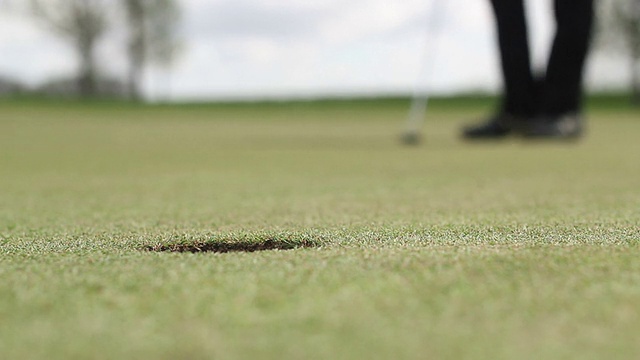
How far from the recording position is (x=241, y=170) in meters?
3.72

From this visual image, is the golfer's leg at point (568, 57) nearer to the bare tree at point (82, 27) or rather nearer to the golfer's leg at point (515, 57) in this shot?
the golfer's leg at point (515, 57)

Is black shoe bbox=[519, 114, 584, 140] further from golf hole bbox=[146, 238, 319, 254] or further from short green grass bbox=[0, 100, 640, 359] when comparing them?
golf hole bbox=[146, 238, 319, 254]

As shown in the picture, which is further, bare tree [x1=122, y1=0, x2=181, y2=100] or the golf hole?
bare tree [x1=122, y1=0, x2=181, y2=100]

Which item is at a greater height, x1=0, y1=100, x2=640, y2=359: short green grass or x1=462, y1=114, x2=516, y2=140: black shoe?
x1=0, y1=100, x2=640, y2=359: short green grass

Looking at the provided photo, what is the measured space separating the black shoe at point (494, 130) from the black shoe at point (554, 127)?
166 millimetres

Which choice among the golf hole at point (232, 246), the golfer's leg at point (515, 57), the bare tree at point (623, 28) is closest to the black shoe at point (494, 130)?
the golfer's leg at point (515, 57)

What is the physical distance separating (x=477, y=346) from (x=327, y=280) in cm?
30

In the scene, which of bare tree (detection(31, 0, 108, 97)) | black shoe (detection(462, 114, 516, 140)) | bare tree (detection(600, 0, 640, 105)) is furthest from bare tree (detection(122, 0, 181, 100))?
black shoe (detection(462, 114, 516, 140))

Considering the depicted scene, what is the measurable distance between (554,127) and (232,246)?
15.6ft

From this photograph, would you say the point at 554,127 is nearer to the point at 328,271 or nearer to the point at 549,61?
the point at 549,61

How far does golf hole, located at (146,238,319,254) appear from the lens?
143 centimetres

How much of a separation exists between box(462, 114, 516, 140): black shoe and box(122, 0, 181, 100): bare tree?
25.4 metres

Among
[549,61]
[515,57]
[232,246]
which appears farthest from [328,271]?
[549,61]

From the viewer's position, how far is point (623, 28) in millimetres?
27266
